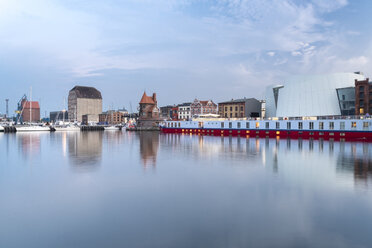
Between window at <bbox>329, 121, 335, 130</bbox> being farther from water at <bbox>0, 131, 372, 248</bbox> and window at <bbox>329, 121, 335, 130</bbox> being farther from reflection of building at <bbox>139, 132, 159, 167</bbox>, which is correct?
water at <bbox>0, 131, 372, 248</bbox>

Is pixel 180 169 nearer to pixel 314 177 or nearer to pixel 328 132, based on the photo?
pixel 314 177

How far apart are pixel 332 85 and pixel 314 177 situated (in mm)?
70889

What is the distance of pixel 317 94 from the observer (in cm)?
8031

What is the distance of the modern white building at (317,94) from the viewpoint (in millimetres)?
78062

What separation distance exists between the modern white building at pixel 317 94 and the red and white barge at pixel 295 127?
6.00 meters

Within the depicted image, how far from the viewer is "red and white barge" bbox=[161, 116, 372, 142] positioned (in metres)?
61.6

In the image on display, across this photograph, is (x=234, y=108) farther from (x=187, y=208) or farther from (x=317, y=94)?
(x=187, y=208)

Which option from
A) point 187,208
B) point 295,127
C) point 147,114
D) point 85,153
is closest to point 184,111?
point 147,114

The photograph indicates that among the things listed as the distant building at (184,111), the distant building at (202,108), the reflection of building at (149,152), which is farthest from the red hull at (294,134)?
the distant building at (184,111)

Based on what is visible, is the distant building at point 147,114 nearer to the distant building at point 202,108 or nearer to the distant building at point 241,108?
the distant building at point 202,108

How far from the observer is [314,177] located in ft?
62.0

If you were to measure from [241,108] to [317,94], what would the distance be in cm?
4206

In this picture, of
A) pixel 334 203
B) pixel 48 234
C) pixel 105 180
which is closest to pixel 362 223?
pixel 334 203

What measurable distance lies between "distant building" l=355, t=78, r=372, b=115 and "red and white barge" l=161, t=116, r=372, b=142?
9.49m
